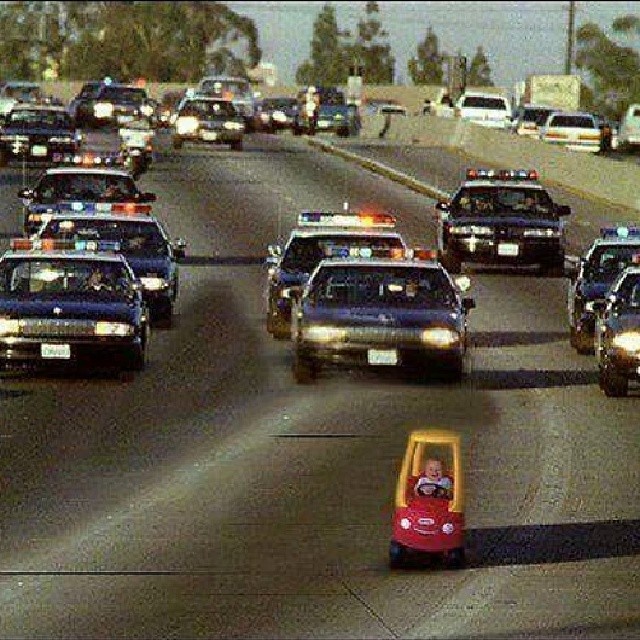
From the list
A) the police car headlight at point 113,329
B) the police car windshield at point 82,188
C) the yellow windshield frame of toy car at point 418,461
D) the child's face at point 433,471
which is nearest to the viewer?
the yellow windshield frame of toy car at point 418,461

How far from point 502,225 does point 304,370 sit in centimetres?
1585

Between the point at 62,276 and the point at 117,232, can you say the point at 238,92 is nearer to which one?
the point at 117,232

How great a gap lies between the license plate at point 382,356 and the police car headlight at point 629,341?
2.38m

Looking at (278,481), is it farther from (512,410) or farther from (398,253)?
(398,253)

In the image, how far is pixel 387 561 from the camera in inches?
551

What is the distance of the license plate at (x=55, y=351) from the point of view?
24656 millimetres

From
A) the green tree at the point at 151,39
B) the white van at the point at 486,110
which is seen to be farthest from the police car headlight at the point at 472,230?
the green tree at the point at 151,39

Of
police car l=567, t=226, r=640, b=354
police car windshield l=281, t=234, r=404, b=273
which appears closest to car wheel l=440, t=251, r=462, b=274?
police car l=567, t=226, r=640, b=354

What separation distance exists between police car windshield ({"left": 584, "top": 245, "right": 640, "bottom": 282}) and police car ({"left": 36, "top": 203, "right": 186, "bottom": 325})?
5896 millimetres

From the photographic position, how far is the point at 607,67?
131250mm

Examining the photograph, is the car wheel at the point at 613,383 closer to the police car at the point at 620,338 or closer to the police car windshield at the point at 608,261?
the police car at the point at 620,338

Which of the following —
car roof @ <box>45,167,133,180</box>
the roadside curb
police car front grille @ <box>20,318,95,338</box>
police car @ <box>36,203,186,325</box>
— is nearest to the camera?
police car front grille @ <box>20,318,95,338</box>

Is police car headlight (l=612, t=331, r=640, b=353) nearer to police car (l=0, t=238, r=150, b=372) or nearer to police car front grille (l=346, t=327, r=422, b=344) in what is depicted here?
police car front grille (l=346, t=327, r=422, b=344)

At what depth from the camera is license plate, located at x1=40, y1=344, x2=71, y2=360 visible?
2466 centimetres
